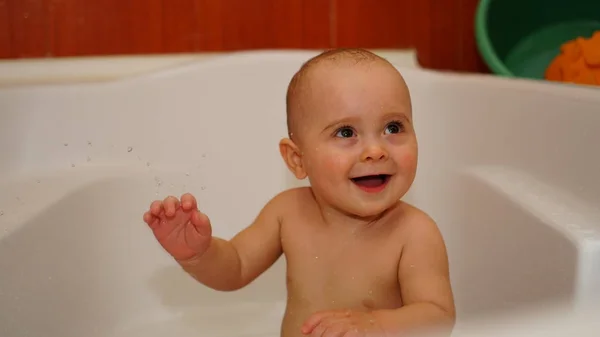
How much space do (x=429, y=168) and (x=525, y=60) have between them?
660 millimetres

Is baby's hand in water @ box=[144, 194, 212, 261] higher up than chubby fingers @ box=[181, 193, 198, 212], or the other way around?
chubby fingers @ box=[181, 193, 198, 212]

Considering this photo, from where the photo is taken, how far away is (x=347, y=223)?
0.79 metres

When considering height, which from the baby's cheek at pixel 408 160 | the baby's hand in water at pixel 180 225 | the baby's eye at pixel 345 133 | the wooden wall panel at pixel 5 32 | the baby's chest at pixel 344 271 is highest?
the wooden wall panel at pixel 5 32

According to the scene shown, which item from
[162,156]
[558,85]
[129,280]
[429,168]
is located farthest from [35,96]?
[558,85]

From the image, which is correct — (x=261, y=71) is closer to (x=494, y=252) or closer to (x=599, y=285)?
(x=494, y=252)

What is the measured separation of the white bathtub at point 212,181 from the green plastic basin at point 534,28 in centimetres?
53

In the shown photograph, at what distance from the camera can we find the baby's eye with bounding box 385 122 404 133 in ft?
2.32

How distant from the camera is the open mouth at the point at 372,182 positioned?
0.70 meters

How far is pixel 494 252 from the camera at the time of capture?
0.92 m

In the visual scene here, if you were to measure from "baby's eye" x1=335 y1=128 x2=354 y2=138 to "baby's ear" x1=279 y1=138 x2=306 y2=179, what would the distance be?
0.23 feet

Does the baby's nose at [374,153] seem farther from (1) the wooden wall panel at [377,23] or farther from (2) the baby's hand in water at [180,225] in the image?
(1) the wooden wall panel at [377,23]

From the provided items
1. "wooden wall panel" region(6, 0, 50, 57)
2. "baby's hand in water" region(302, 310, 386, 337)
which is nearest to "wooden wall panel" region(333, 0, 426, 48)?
"wooden wall panel" region(6, 0, 50, 57)

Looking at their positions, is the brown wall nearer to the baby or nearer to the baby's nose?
the baby

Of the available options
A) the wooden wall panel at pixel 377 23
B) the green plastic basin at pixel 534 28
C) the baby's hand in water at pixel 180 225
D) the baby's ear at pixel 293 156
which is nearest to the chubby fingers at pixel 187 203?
the baby's hand in water at pixel 180 225
